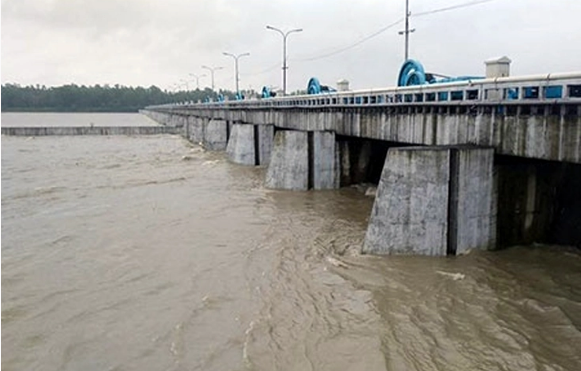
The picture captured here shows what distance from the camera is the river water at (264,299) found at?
28.9ft

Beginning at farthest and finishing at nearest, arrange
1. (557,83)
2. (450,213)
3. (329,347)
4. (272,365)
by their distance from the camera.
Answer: (450,213) → (557,83) → (329,347) → (272,365)

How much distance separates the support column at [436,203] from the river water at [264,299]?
524 millimetres

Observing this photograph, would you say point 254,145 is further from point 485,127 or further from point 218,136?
point 485,127

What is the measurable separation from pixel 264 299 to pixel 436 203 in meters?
5.34

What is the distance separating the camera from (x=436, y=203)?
537 inches

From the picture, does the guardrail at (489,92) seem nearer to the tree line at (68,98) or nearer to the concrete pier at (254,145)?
the concrete pier at (254,145)

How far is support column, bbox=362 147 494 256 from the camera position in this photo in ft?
43.9

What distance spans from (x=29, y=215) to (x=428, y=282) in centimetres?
1650

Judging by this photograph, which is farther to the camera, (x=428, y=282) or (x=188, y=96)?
(x=188, y=96)

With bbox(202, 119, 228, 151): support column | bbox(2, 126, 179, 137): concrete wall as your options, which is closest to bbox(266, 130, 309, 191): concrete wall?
bbox(202, 119, 228, 151): support column

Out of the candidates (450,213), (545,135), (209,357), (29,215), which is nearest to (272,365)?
(209,357)

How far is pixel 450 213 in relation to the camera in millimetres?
13594

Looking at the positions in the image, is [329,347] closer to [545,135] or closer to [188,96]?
[545,135]

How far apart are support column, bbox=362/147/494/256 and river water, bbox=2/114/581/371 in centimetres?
52
